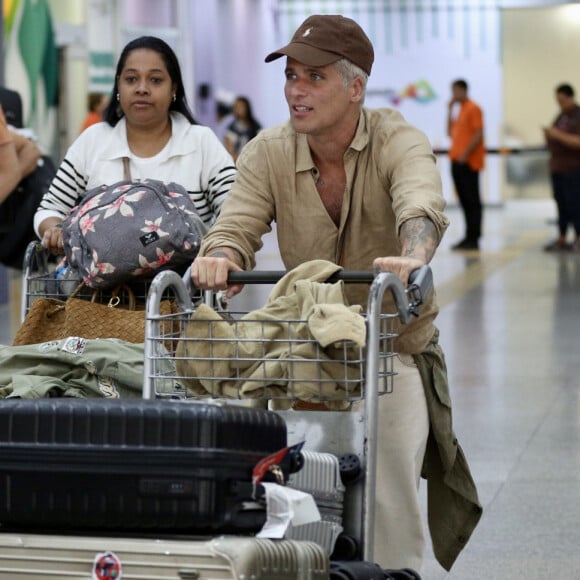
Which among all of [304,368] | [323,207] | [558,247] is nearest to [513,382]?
[323,207]

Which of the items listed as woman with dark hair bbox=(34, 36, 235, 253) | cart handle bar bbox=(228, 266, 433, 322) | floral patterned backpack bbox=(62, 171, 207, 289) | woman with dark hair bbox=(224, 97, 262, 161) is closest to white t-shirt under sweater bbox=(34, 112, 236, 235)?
woman with dark hair bbox=(34, 36, 235, 253)

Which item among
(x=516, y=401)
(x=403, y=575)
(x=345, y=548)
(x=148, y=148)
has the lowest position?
(x=516, y=401)

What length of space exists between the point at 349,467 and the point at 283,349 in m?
0.32

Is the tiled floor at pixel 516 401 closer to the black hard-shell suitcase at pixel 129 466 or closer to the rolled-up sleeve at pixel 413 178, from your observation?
the rolled-up sleeve at pixel 413 178

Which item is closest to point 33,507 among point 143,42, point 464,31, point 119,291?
point 119,291

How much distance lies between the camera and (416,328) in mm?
3801

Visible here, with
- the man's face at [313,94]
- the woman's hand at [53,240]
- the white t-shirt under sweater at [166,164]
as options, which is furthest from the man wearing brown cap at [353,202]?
the woman's hand at [53,240]

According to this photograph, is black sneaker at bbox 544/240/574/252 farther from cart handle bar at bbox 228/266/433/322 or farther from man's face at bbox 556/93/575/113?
cart handle bar at bbox 228/266/433/322

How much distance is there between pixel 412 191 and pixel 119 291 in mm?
1153

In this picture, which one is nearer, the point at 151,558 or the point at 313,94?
the point at 151,558

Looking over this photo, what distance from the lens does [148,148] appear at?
189 inches

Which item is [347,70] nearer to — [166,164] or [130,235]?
[130,235]

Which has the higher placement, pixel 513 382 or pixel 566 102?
pixel 566 102

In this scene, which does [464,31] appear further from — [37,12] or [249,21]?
[37,12]
